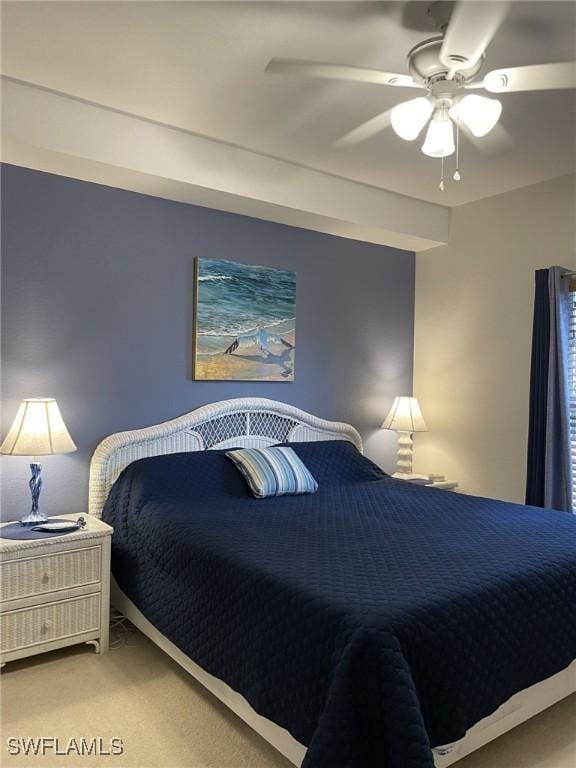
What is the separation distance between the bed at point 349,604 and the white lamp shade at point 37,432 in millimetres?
401

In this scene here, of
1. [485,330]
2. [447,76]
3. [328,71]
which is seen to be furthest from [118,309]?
[485,330]

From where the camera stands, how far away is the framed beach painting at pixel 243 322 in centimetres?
356

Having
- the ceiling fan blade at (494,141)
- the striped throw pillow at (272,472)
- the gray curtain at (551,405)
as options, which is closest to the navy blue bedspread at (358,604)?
the striped throw pillow at (272,472)

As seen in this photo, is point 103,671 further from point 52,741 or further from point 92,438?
point 92,438

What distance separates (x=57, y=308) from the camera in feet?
10.0

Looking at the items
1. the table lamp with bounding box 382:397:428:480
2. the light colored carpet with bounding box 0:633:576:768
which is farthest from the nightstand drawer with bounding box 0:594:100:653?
the table lamp with bounding box 382:397:428:480

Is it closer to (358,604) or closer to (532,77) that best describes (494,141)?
Answer: (532,77)

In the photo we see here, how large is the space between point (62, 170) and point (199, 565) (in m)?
2.13

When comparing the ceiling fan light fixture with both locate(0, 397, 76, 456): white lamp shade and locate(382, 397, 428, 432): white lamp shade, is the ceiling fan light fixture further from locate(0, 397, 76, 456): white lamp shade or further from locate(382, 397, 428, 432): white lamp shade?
locate(382, 397, 428, 432): white lamp shade

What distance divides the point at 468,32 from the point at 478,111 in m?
0.37

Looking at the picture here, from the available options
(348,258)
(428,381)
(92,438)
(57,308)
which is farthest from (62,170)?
(428,381)

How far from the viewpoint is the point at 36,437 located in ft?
8.86

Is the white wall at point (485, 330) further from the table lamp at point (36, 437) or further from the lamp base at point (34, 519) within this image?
the lamp base at point (34, 519)

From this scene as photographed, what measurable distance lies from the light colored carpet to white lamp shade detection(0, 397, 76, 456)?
3.12 ft
